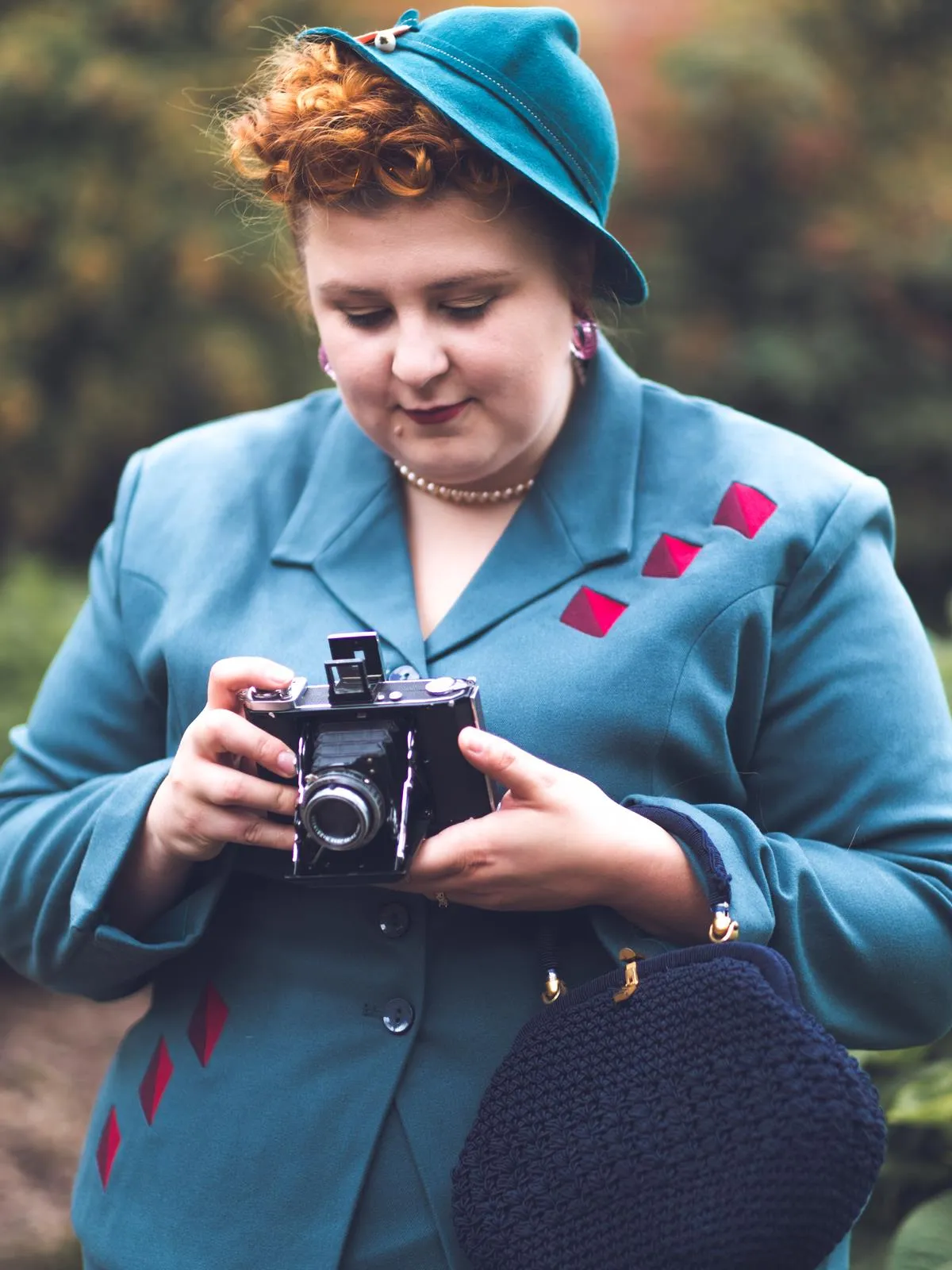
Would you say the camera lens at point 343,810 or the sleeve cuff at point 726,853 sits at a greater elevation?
the camera lens at point 343,810

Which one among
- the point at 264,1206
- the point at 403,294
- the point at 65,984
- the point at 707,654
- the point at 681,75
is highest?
the point at 681,75

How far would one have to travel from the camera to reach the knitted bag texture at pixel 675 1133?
146cm

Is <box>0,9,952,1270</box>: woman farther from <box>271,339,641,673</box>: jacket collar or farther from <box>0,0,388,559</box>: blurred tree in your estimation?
<box>0,0,388,559</box>: blurred tree

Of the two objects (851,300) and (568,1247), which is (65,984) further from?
(851,300)

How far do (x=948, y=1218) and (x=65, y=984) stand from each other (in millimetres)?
1407

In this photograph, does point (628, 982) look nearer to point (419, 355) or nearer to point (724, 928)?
point (724, 928)

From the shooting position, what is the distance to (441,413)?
182cm

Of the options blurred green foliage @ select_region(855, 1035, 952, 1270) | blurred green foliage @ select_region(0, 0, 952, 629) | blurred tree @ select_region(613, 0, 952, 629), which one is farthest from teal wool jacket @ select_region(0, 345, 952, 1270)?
blurred tree @ select_region(613, 0, 952, 629)

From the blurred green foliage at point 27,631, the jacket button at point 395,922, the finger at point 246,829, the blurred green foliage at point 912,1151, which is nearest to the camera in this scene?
the finger at point 246,829

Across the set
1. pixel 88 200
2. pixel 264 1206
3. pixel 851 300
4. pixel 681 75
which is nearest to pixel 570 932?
pixel 264 1206

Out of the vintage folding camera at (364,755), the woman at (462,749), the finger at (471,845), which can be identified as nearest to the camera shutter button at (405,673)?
the woman at (462,749)

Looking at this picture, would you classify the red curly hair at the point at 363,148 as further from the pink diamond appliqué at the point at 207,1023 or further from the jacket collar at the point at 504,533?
the pink diamond appliqué at the point at 207,1023

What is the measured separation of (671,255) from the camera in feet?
21.7

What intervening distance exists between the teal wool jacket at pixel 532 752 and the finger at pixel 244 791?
0.20m
